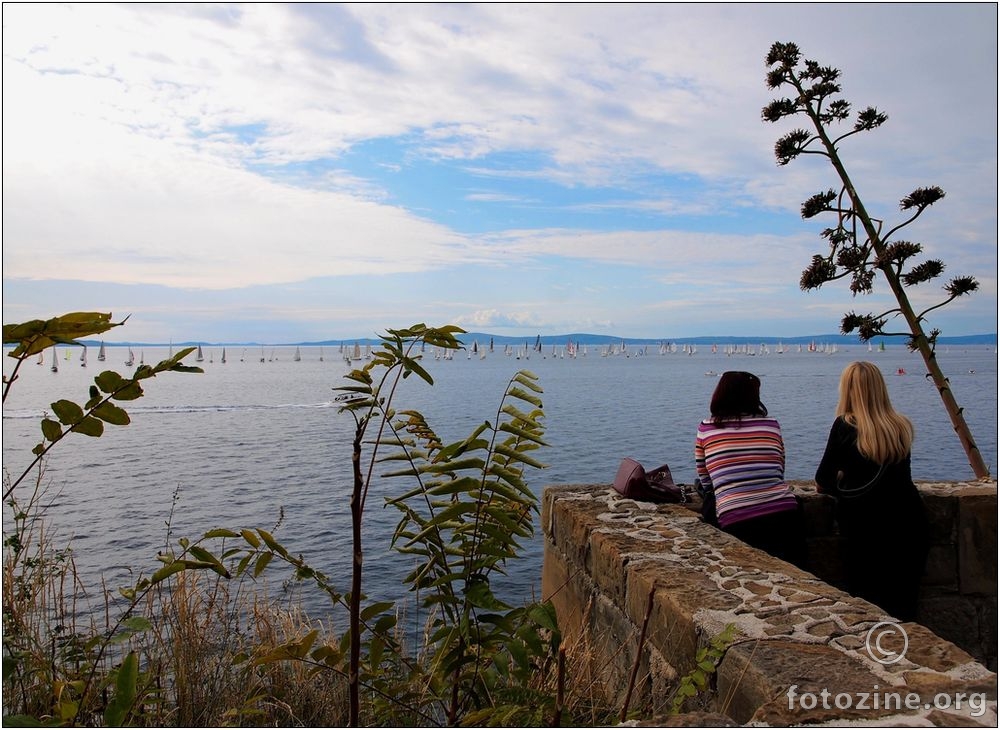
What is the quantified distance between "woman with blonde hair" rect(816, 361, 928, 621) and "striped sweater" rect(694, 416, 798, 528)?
1.81ft

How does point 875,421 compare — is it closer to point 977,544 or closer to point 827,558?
point 827,558

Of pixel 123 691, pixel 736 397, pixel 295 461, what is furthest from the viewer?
pixel 295 461

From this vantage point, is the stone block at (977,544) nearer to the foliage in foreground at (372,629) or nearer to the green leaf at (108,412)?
the foliage in foreground at (372,629)

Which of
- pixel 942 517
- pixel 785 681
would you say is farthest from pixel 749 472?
pixel 785 681

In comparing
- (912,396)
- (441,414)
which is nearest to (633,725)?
(441,414)

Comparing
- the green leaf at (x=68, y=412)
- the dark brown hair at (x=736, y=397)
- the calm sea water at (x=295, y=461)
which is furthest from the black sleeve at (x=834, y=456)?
the green leaf at (x=68, y=412)

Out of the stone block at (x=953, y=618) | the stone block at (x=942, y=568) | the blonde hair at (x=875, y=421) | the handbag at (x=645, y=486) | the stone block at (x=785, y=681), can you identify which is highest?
the blonde hair at (x=875, y=421)

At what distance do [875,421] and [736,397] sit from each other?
98cm

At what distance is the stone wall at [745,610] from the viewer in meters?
2.72

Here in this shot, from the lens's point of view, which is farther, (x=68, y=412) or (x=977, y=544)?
(x=977, y=544)

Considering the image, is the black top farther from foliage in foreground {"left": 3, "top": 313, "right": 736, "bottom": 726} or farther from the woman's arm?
foliage in foreground {"left": 3, "top": 313, "right": 736, "bottom": 726}

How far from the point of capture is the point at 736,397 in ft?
16.7

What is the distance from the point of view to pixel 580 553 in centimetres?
529

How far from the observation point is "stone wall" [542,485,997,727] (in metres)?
2.72
